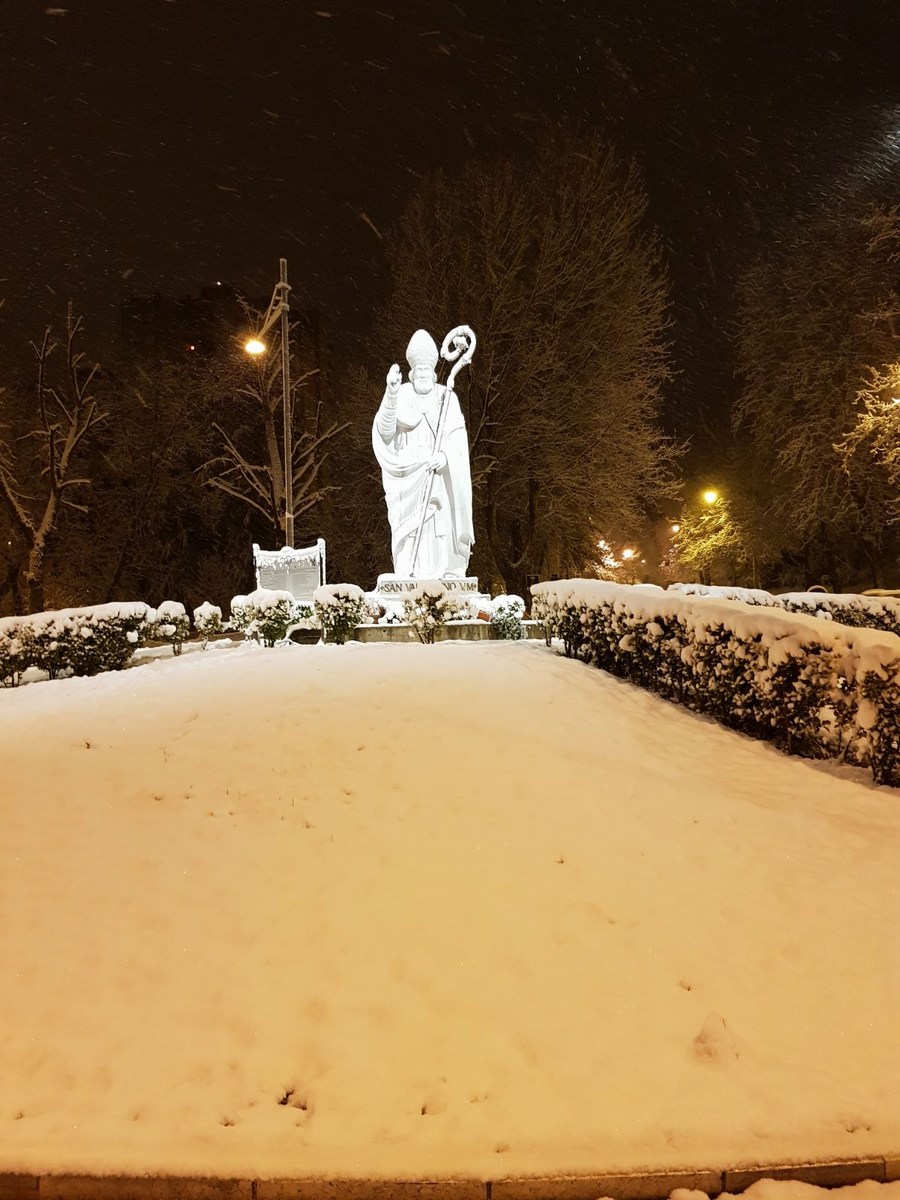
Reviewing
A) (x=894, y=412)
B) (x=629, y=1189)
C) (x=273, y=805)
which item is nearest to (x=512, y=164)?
(x=894, y=412)

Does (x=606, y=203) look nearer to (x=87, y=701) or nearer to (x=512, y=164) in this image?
(x=512, y=164)

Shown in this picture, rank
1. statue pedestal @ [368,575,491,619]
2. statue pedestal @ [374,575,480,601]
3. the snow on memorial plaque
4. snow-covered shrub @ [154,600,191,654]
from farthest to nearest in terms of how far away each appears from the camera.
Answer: the snow on memorial plaque
snow-covered shrub @ [154,600,191,654]
statue pedestal @ [374,575,480,601]
statue pedestal @ [368,575,491,619]

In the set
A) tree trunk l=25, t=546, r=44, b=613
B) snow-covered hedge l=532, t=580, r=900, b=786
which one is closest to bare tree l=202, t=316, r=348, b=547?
tree trunk l=25, t=546, r=44, b=613

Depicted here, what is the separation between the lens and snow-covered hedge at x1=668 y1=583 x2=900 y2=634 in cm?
1181

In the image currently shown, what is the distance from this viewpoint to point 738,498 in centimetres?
3111

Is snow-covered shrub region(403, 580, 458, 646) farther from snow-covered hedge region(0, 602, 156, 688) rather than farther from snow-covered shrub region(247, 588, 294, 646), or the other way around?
snow-covered hedge region(0, 602, 156, 688)

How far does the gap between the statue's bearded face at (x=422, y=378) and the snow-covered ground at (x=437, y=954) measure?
28.0 feet

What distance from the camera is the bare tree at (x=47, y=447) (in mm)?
20984

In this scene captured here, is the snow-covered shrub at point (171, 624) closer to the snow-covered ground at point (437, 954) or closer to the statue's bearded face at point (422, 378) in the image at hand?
the statue's bearded face at point (422, 378)

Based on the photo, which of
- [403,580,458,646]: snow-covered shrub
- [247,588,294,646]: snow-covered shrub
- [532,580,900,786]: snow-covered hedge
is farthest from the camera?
[247,588,294,646]: snow-covered shrub

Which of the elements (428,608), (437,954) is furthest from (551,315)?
(437,954)

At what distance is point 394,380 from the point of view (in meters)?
12.8

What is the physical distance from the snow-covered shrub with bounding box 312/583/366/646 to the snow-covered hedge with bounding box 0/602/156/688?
2.62 m

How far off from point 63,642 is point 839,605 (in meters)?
11.7
